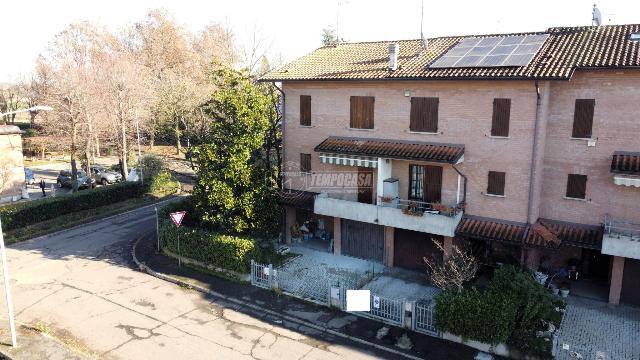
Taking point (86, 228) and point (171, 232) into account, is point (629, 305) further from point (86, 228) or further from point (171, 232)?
point (86, 228)

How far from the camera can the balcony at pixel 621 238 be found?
1908 centimetres

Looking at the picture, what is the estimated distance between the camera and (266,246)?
87.6 feet

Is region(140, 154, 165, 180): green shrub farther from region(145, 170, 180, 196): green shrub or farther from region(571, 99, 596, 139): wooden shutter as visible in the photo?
region(571, 99, 596, 139): wooden shutter

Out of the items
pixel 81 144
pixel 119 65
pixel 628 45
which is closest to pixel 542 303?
pixel 628 45

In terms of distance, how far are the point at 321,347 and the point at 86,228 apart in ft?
74.3

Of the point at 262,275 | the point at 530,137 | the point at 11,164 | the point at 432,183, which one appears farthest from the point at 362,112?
the point at 11,164

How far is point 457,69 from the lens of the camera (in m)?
22.4

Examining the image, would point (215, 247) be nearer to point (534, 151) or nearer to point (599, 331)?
point (534, 151)

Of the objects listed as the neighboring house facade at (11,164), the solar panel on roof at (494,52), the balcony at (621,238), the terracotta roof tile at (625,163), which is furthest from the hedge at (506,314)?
the neighboring house facade at (11,164)

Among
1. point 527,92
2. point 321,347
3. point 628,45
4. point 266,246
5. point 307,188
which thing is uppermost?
point 628,45

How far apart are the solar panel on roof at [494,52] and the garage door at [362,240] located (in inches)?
367

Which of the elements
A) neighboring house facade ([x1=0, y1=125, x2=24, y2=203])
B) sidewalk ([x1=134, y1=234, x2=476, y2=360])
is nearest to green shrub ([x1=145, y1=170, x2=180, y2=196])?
neighboring house facade ([x1=0, y1=125, x2=24, y2=203])

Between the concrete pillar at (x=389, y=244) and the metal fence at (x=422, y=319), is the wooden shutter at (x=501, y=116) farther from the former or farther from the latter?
the metal fence at (x=422, y=319)

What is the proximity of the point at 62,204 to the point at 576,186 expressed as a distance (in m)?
33.8
